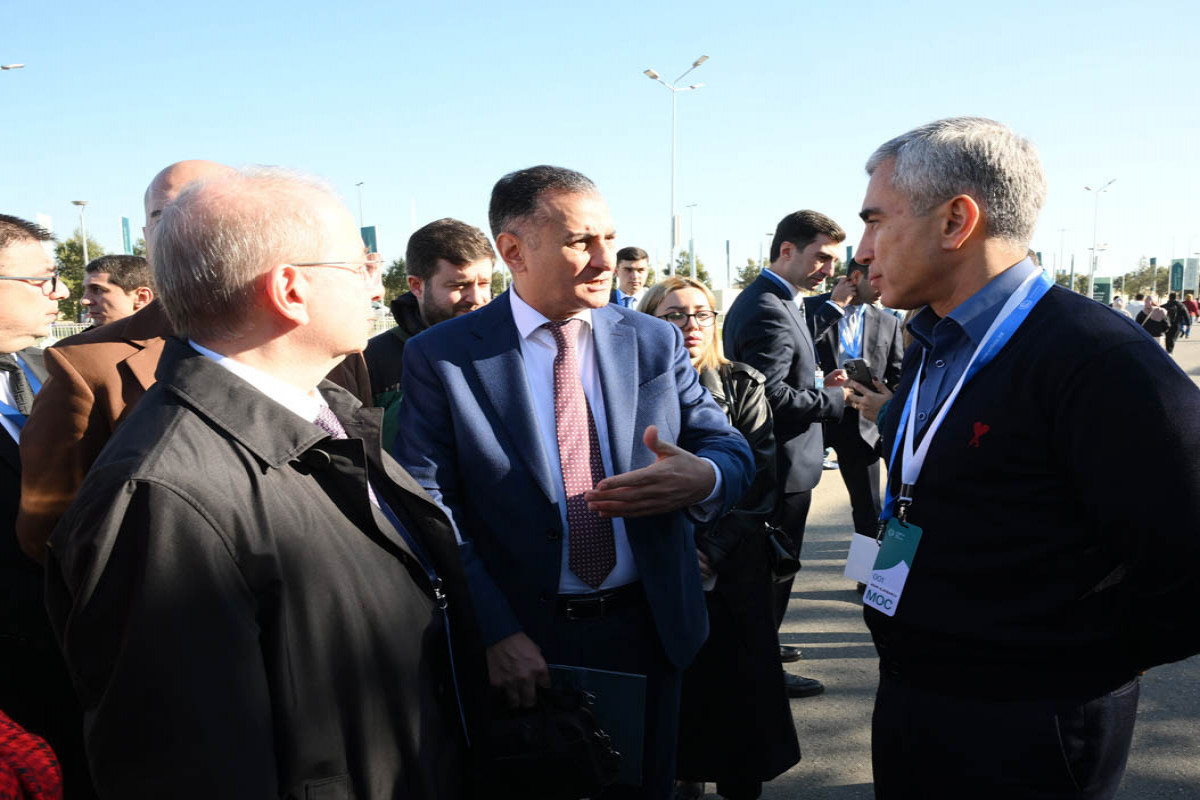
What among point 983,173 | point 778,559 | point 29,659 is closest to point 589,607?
point 778,559

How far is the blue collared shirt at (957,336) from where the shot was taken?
1.90 metres

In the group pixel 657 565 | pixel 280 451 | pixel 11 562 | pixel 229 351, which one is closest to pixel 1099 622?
pixel 657 565

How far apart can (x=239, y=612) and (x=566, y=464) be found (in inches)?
47.6

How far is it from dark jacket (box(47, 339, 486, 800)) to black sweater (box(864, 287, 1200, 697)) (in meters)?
1.13

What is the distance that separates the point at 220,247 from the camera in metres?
1.43

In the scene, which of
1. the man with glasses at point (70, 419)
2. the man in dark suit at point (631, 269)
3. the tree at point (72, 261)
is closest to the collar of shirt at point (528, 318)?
the man with glasses at point (70, 419)

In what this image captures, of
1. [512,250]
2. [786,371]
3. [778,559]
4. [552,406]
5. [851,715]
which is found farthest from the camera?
[786,371]

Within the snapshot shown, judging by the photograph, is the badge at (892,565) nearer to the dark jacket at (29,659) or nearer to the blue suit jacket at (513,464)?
the blue suit jacket at (513,464)

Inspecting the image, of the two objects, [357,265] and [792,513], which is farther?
[792,513]

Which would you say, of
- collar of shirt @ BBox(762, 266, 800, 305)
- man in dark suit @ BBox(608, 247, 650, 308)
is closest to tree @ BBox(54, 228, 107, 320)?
man in dark suit @ BBox(608, 247, 650, 308)

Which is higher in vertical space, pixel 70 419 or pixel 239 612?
pixel 70 419

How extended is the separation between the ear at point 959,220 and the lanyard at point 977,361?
171 millimetres

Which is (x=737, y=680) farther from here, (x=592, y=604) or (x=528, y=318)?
(x=528, y=318)

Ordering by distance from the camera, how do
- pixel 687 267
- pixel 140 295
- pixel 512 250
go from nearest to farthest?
pixel 512 250 < pixel 140 295 < pixel 687 267
